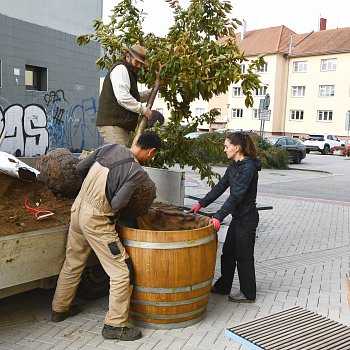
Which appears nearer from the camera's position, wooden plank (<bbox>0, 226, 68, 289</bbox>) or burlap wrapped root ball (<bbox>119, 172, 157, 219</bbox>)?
wooden plank (<bbox>0, 226, 68, 289</bbox>)

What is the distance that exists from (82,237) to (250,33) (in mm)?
55752

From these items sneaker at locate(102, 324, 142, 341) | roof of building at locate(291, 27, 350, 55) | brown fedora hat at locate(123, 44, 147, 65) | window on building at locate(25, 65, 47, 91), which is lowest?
sneaker at locate(102, 324, 142, 341)

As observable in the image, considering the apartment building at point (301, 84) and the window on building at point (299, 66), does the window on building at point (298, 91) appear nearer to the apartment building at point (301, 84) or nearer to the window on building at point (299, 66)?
the apartment building at point (301, 84)

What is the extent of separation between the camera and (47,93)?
12.3m

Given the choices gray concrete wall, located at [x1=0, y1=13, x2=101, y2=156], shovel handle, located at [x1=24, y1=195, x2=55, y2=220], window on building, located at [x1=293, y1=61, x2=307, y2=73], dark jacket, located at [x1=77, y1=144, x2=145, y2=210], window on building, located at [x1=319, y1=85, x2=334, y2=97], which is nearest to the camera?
dark jacket, located at [x1=77, y1=144, x2=145, y2=210]

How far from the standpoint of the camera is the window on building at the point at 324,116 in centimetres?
4678

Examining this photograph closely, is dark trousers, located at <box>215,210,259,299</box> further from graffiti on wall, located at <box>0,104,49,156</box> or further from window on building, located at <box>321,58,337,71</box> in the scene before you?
window on building, located at <box>321,58,337,71</box>

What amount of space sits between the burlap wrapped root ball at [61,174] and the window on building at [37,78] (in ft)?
25.2


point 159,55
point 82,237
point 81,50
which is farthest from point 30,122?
point 82,237

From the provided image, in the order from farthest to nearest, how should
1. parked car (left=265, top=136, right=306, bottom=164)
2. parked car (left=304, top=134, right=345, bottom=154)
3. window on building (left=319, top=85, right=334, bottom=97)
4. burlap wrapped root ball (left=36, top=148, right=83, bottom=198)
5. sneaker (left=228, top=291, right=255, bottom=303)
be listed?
1. window on building (left=319, top=85, right=334, bottom=97)
2. parked car (left=304, top=134, right=345, bottom=154)
3. parked car (left=265, top=136, right=306, bottom=164)
4. sneaker (left=228, top=291, right=255, bottom=303)
5. burlap wrapped root ball (left=36, top=148, right=83, bottom=198)

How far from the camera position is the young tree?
557cm

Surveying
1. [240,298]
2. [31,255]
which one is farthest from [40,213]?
[240,298]

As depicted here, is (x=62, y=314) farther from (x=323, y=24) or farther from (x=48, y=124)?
(x=323, y=24)

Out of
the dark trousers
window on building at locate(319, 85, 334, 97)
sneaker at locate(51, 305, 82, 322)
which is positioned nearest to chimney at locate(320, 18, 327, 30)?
window on building at locate(319, 85, 334, 97)
